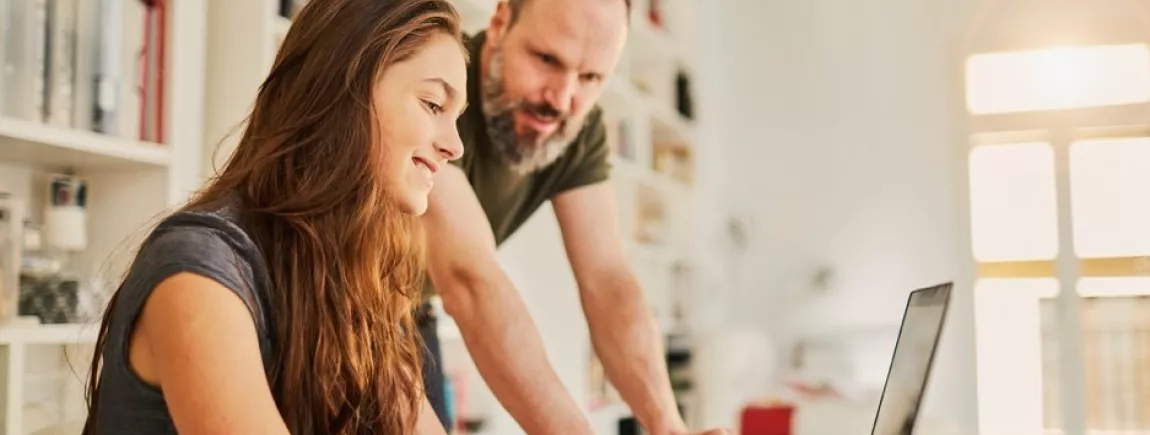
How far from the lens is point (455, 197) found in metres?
1.43

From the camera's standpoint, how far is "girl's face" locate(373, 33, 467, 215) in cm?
106

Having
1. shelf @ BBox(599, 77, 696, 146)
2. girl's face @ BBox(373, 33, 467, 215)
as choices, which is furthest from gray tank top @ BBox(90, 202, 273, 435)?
shelf @ BBox(599, 77, 696, 146)

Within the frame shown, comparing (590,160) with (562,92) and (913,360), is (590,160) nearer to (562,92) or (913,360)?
(562,92)

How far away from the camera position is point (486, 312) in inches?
55.5

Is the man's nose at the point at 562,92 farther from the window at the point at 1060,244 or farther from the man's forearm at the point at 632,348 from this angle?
the window at the point at 1060,244

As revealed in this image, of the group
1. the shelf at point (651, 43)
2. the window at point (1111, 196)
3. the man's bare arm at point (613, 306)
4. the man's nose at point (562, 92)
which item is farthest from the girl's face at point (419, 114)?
the shelf at point (651, 43)

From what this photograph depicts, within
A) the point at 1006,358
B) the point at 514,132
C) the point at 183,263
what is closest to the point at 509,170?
the point at 514,132

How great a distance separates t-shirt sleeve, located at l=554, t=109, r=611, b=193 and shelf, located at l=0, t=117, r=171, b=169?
57 centimetres

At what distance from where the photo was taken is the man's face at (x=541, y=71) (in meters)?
1.53

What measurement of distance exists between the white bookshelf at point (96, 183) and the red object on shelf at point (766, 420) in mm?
2033

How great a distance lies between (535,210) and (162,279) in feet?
2.88

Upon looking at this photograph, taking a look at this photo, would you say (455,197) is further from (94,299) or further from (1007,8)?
(1007,8)

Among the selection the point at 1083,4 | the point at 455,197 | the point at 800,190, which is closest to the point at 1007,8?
the point at 1083,4

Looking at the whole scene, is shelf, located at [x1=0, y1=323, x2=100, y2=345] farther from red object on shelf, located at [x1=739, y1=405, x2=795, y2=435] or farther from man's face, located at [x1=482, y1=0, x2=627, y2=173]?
red object on shelf, located at [x1=739, y1=405, x2=795, y2=435]
